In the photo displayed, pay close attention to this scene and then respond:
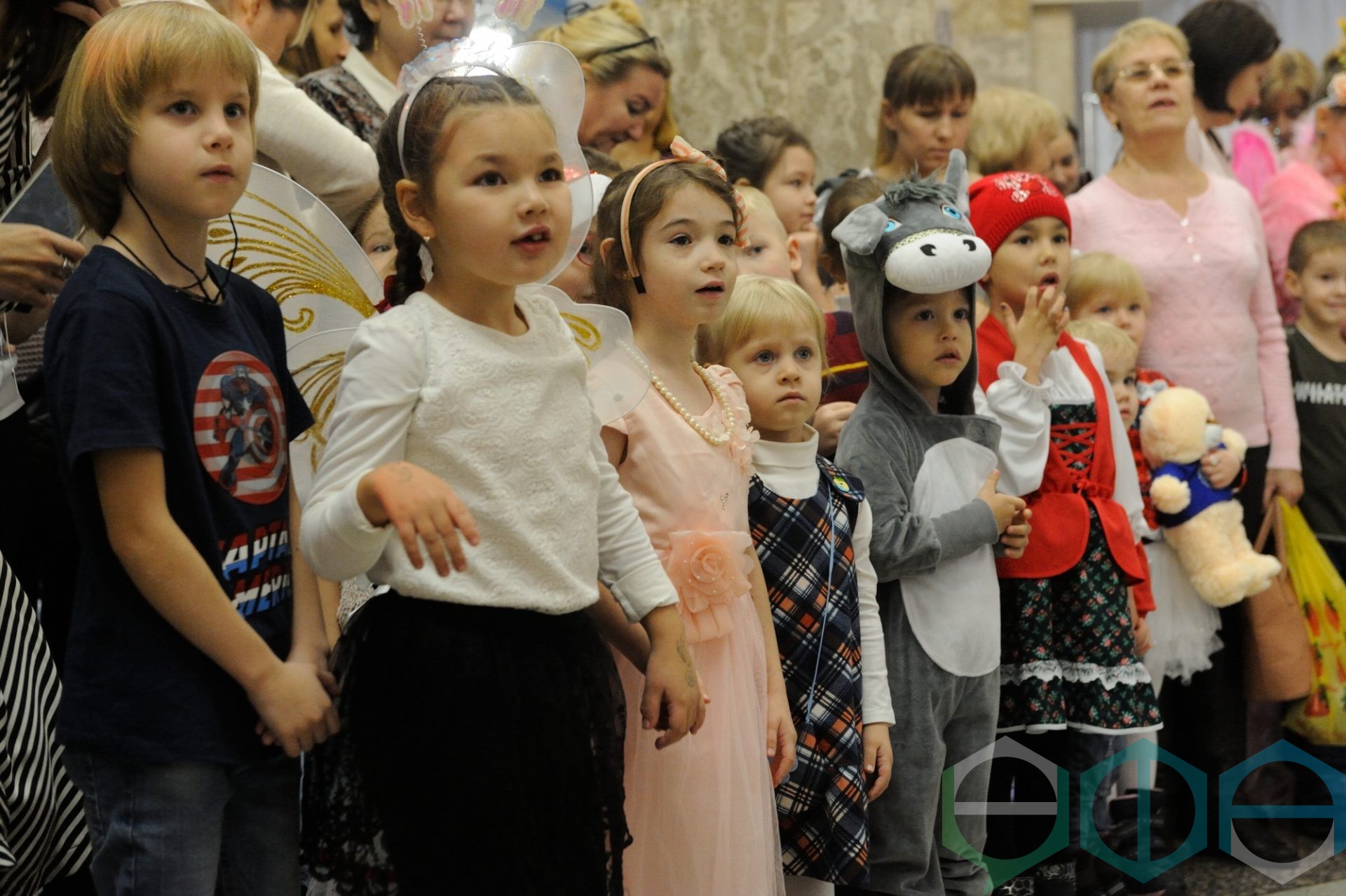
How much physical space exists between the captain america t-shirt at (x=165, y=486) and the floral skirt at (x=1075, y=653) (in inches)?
72.1

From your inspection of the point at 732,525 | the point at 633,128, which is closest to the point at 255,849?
the point at 732,525

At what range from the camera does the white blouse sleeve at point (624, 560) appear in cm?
203

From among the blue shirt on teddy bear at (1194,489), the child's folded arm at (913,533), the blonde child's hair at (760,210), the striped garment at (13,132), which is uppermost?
the blonde child's hair at (760,210)

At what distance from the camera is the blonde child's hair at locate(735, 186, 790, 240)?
11.2 feet

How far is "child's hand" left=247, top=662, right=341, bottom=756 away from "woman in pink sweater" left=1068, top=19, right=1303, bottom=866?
2805 mm

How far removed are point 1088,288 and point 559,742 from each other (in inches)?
97.0

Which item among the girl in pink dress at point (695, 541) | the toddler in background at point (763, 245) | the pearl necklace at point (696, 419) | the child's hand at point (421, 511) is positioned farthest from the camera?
the toddler in background at point (763, 245)

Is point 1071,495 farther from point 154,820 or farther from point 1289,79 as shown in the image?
point 1289,79

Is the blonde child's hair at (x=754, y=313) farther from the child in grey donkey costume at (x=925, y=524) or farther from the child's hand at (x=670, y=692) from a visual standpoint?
the child's hand at (x=670, y=692)

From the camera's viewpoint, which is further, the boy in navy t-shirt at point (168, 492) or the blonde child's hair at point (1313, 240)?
the blonde child's hair at point (1313, 240)

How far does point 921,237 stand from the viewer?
2871mm

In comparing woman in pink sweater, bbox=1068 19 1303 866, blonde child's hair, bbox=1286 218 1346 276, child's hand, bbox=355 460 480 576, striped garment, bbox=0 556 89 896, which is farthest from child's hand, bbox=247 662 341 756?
blonde child's hair, bbox=1286 218 1346 276

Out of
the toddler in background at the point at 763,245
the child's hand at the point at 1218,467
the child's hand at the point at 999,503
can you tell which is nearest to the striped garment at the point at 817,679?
the child's hand at the point at 999,503

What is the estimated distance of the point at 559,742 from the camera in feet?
6.15
